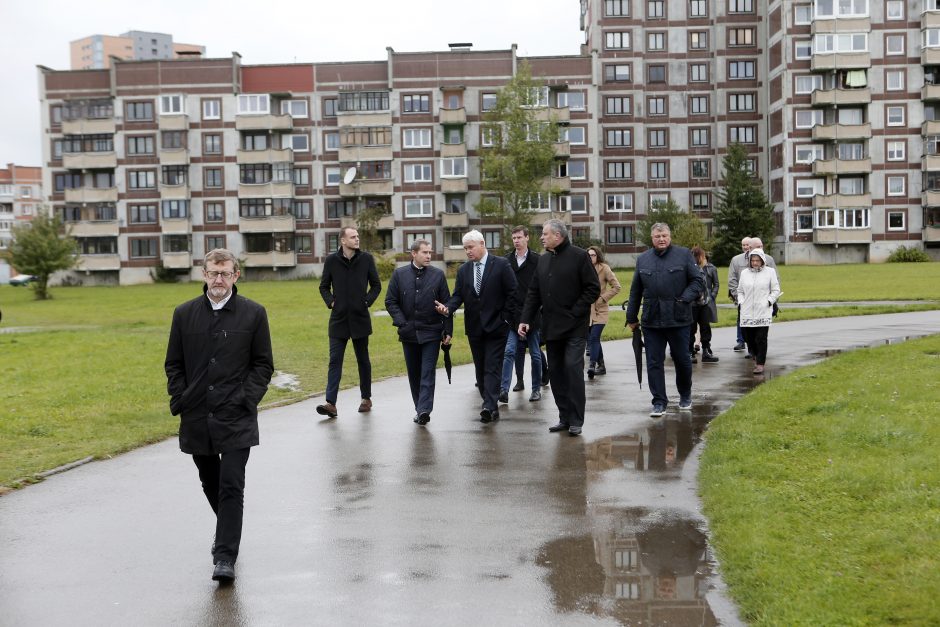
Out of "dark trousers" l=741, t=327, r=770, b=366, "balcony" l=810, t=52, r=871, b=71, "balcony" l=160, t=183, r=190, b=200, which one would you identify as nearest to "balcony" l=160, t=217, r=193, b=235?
"balcony" l=160, t=183, r=190, b=200

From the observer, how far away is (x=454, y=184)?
265 feet

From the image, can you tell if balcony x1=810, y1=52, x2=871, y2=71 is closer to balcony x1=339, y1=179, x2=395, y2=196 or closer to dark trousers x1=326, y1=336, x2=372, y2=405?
balcony x1=339, y1=179, x2=395, y2=196

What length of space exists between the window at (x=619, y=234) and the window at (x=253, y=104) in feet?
95.7

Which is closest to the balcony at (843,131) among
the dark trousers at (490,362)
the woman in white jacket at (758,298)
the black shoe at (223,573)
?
the woman in white jacket at (758,298)

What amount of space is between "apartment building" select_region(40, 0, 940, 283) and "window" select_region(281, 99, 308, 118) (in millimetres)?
80

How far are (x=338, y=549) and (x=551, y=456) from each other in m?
3.38

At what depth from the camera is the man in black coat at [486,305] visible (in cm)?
1172

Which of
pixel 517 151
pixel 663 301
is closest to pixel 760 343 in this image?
pixel 663 301

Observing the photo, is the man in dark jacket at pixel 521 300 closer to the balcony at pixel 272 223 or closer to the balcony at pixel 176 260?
the balcony at pixel 272 223

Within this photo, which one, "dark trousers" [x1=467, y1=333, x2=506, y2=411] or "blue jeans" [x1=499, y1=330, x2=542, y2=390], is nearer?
"dark trousers" [x1=467, y1=333, x2=506, y2=411]

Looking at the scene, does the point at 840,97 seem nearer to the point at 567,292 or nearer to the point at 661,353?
the point at 661,353

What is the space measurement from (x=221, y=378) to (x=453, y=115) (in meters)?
75.6

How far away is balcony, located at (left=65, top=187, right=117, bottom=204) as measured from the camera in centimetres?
8375

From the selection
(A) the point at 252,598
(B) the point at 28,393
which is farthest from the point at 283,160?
(A) the point at 252,598
